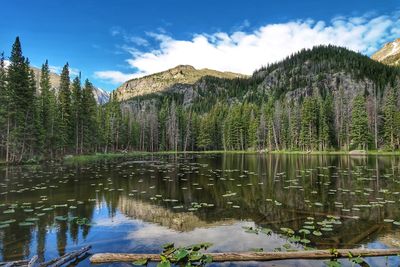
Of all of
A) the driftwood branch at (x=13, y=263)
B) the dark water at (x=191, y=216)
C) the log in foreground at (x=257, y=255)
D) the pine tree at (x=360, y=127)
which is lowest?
the dark water at (x=191, y=216)

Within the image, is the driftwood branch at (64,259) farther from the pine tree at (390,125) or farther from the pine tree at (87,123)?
the pine tree at (390,125)

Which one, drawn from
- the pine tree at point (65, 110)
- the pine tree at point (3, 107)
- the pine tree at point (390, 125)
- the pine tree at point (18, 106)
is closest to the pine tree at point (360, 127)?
the pine tree at point (390, 125)

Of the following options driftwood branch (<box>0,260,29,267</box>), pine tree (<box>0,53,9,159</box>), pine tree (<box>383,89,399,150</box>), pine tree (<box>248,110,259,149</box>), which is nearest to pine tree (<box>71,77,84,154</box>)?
pine tree (<box>0,53,9,159</box>)

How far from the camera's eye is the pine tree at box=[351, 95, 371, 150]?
71.1 meters

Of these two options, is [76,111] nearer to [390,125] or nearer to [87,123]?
[87,123]

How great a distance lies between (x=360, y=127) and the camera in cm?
7156

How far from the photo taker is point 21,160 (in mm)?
42344

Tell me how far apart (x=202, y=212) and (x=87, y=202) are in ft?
23.4

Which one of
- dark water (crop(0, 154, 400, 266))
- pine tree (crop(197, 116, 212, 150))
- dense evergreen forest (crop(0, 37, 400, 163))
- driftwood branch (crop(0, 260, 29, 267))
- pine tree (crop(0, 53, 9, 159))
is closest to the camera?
driftwood branch (crop(0, 260, 29, 267))

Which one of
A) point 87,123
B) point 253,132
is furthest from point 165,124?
point 87,123

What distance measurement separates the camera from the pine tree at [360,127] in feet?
233

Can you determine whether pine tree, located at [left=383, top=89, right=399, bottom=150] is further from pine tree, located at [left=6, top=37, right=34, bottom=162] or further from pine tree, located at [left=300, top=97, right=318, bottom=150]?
pine tree, located at [left=6, top=37, right=34, bottom=162]

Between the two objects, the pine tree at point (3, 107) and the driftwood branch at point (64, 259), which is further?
the pine tree at point (3, 107)

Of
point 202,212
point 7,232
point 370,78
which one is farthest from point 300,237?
point 370,78
